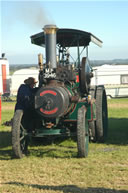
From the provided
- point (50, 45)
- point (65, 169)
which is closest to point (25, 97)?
point (50, 45)

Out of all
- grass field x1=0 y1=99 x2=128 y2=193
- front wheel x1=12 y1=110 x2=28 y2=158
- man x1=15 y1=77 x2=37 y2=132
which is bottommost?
grass field x1=0 y1=99 x2=128 y2=193

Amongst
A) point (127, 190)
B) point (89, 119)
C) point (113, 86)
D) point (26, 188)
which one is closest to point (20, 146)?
point (89, 119)

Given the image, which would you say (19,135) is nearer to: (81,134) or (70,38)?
(81,134)

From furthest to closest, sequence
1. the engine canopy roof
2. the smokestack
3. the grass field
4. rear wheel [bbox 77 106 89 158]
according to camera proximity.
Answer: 1. the engine canopy roof
2. the smokestack
3. rear wheel [bbox 77 106 89 158]
4. the grass field

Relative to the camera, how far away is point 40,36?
696 cm

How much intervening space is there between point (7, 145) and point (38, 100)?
1745 millimetres

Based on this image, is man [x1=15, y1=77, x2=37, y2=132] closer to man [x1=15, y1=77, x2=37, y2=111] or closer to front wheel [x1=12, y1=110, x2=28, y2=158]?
man [x1=15, y1=77, x2=37, y2=111]

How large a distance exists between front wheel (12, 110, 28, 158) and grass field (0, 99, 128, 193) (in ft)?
0.47

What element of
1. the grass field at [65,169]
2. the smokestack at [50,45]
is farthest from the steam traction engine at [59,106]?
the grass field at [65,169]

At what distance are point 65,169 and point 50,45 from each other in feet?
6.80

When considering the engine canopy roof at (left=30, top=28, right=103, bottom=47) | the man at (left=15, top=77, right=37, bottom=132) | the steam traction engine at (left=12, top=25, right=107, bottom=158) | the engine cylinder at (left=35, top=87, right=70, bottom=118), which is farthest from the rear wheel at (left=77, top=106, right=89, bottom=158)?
the engine canopy roof at (left=30, top=28, right=103, bottom=47)

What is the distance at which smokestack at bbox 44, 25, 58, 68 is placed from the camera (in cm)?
563

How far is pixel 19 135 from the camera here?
5.31 m

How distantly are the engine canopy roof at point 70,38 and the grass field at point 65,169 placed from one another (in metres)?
2.17
